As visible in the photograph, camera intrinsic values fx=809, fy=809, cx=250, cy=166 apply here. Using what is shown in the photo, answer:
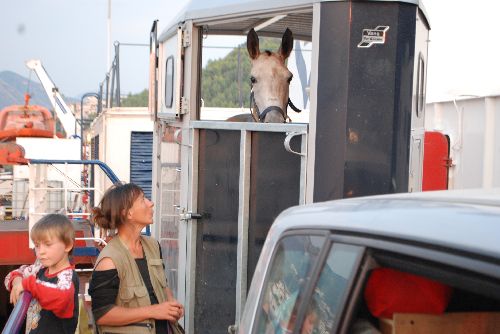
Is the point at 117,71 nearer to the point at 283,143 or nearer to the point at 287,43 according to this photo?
the point at 287,43

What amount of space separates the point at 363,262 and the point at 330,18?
3.12m

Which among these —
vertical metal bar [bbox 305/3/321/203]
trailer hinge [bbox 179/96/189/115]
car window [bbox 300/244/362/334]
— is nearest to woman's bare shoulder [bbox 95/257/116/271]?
vertical metal bar [bbox 305/3/321/203]

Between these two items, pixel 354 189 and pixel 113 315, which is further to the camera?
pixel 354 189

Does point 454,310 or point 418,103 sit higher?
point 418,103

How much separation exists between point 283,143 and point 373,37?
2.97 ft

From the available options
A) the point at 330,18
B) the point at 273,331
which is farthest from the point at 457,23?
the point at 273,331

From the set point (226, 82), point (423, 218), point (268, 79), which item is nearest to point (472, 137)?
point (268, 79)

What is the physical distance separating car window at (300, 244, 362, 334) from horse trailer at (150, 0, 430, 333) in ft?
8.62

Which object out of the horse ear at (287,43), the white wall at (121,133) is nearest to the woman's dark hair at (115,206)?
the horse ear at (287,43)

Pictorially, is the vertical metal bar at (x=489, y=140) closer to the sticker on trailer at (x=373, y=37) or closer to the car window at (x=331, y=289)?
the sticker on trailer at (x=373, y=37)

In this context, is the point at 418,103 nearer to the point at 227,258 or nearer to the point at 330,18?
the point at 330,18

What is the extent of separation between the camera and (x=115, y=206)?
413 centimetres

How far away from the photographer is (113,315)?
12.8ft

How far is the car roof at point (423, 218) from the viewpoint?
173 centimetres
